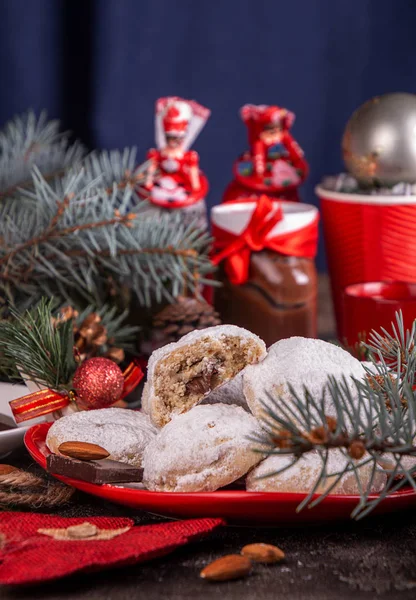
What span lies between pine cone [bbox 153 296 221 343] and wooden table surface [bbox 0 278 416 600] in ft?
1.16

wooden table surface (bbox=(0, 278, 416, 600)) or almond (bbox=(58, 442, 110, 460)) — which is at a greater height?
almond (bbox=(58, 442, 110, 460))

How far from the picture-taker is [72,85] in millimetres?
1553

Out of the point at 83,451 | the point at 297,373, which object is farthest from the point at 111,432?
the point at 297,373

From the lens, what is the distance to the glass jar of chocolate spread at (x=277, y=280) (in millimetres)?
943

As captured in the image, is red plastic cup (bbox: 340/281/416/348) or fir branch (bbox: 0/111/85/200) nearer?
red plastic cup (bbox: 340/281/416/348)

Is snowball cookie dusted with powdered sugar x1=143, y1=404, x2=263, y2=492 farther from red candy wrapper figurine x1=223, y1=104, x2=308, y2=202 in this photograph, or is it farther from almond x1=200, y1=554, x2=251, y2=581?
red candy wrapper figurine x1=223, y1=104, x2=308, y2=202

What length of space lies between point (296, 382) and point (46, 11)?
1144 millimetres

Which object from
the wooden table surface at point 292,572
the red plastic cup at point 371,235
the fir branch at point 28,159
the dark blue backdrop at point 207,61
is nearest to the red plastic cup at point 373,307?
the red plastic cup at point 371,235

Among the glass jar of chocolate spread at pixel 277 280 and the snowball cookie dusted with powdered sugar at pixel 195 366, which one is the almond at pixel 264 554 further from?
the glass jar of chocolate spread at pixel 277 280

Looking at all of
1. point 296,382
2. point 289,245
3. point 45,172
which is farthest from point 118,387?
point 45,172

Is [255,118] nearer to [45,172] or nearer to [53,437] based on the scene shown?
[45,172]

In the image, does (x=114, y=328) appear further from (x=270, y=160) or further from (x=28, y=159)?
(x=270, y=160)

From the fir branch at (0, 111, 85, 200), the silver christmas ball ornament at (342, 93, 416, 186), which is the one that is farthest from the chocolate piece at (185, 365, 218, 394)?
the silver christmas ball ornament at (342, 93, 416, 186)

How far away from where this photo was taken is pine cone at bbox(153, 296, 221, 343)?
0.91 metres
